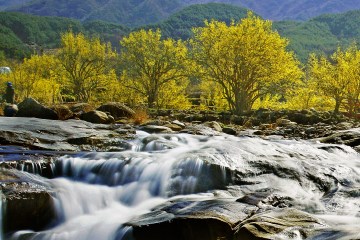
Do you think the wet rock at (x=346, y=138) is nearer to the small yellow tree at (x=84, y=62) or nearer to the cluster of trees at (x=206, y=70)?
the cluster of trees at (x=206, y=70)

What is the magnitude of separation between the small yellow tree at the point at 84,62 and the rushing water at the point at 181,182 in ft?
113

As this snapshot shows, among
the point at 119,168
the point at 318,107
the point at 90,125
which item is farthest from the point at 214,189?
the point at 318,107

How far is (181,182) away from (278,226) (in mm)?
3716

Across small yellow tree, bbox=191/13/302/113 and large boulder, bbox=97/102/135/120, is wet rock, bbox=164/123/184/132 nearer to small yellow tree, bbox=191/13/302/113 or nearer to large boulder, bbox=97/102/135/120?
large boulder, bbox=97/102/135/120

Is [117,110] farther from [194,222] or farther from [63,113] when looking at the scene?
[194,222]

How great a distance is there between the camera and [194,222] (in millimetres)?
6379

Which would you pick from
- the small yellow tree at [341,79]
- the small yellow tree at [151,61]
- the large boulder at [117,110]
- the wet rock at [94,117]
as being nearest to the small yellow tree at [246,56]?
the small yellow tree at [341,79]

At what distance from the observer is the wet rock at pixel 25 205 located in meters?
7.14

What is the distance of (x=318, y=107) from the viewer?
42312mm

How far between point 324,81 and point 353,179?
87.6 ft

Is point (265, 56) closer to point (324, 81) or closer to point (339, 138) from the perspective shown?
point (324, 81)

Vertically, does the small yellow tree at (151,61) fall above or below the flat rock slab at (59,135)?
above

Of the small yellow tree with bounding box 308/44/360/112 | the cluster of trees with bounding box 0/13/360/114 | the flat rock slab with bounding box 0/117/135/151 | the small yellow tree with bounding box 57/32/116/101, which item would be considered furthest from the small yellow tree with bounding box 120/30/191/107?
the flat rock slab with bounding box 0/117/135/151

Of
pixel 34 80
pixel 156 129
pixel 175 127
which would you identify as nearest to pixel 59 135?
pixel 156 129
